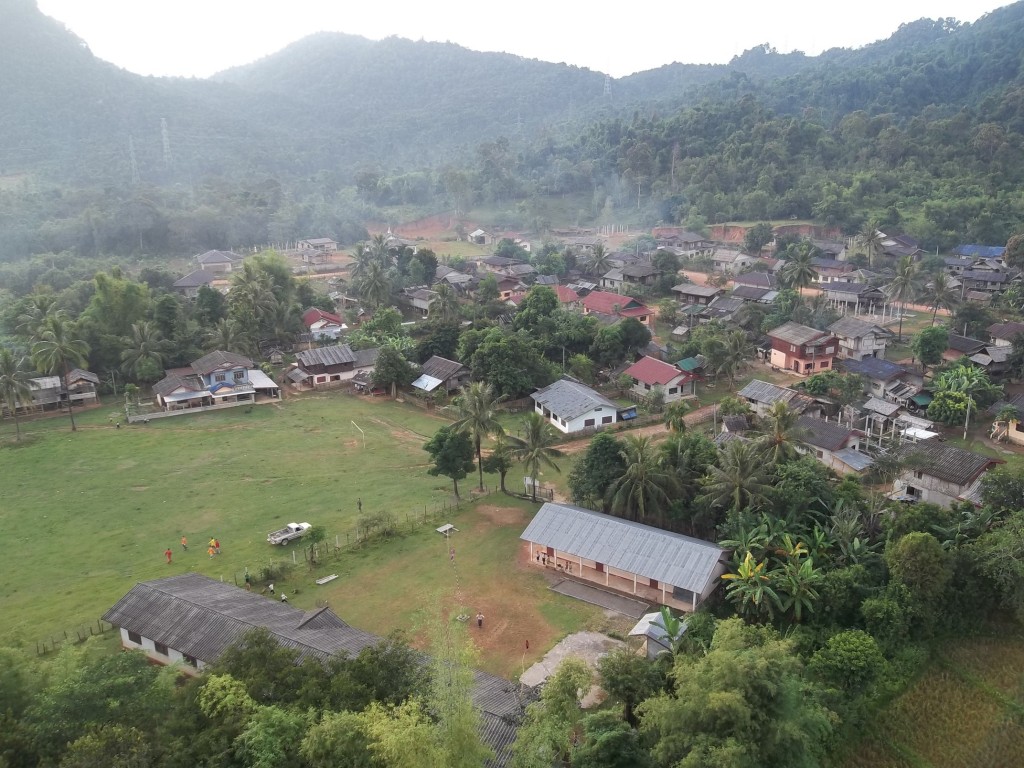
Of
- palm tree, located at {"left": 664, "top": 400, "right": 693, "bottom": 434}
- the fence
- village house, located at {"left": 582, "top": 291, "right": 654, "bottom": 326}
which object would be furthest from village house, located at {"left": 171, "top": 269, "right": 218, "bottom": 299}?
the fence

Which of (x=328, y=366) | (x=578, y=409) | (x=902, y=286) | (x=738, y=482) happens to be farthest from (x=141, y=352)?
(x=902, y=286)

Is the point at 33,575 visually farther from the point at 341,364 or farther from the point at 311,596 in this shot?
the point at 341,364

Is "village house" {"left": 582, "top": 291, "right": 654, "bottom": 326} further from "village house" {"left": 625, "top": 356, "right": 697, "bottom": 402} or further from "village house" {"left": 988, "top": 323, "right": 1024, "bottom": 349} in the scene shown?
"village house" {"left": 988, "top": 323, "right": 1024, "bottom": 349}

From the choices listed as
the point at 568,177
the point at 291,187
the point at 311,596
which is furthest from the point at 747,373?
the point at 291,187

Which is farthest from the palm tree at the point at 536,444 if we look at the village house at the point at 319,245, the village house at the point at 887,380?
the village house at the point at 319,245

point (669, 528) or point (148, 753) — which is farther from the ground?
point (148, 753)

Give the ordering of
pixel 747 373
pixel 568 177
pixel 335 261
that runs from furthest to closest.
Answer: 1. pixel 568 177
2. pixel 335 261
3. pixel 747 373
